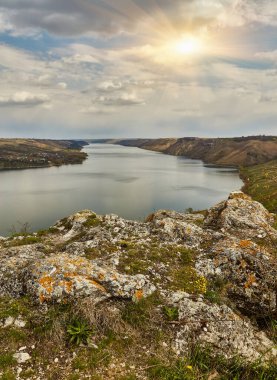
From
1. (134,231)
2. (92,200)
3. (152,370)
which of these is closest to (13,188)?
(92,200)

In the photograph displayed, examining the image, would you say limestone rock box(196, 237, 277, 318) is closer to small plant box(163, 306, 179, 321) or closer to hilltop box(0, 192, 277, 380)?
hilltop box(0, 192, 277, 380)

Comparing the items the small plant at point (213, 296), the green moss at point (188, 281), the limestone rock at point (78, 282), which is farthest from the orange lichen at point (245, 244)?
the limestone rock at point (78, 282)

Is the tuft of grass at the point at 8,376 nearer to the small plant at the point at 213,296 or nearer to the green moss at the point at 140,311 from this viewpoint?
the green moss at the point at 140,311

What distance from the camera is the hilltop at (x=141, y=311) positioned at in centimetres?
865

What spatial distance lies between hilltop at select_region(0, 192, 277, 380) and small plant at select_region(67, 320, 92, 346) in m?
0.03

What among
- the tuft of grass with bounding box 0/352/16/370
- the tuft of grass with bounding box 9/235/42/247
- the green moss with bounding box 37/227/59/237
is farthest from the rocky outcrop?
the green moss with bounding box 37/227/59/237

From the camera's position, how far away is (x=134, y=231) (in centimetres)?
1712

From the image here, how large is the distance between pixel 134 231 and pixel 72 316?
776 cm

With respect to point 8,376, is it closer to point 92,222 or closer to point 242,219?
point 92,222

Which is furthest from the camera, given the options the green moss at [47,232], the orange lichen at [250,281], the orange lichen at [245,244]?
the green moss at [47,232]

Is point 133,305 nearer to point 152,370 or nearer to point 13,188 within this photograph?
point 152,370

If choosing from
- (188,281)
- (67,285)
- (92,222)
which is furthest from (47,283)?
(92,222)

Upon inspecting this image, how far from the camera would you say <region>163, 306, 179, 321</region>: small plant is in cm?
1023

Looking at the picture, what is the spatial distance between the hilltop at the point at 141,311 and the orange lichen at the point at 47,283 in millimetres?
37
